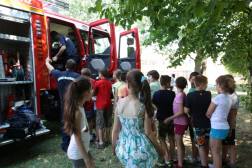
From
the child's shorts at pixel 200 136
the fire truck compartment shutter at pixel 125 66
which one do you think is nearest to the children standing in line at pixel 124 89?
the child's shorts at pixel 200 136

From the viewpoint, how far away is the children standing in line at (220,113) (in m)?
2.75

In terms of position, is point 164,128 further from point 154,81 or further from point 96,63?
Result: point 96,63

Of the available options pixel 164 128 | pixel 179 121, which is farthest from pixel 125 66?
pixel 179 121

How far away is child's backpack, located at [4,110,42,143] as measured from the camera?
11.1 ft

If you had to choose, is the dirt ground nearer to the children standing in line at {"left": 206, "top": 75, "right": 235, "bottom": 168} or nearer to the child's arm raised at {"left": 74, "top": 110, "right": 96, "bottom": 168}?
the children standing in line at {"left": 206, "top": 75, "right": 235, "bottom": 168}

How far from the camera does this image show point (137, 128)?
Answer: 1954 millimetres

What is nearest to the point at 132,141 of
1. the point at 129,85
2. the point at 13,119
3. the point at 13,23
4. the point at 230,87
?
the point at 129,85

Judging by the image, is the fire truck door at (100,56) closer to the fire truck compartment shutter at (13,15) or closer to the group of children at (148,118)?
→ the group of children at (148,118)

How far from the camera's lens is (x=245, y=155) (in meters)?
3.83

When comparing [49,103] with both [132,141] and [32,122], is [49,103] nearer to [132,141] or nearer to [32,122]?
[32,122]

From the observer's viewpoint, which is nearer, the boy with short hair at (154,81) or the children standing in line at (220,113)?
the children standing in line at (220,113)

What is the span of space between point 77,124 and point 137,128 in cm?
61

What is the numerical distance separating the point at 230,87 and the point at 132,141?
171 centimetres

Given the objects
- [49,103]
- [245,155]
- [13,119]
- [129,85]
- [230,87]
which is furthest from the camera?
[49,103]
